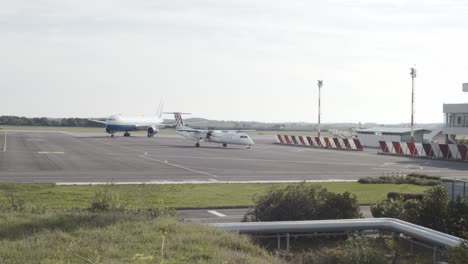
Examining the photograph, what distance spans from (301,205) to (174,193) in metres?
14.6

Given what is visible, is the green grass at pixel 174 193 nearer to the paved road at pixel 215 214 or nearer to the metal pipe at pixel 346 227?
the paved road at pixel 215 214

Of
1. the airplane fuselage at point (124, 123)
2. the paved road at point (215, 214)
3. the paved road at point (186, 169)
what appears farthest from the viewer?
the airplane fuselage at point (124, 123)

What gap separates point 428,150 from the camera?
62438 millimetres

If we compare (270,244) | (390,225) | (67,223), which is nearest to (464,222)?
(390,225)

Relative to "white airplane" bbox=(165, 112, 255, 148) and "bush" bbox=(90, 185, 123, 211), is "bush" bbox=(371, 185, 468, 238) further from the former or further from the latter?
"white airplane" bbox=(165, 112, 255, 148)

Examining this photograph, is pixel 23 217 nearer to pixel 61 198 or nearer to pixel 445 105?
pixel 61 198

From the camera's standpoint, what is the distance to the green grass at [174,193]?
79.6 feet

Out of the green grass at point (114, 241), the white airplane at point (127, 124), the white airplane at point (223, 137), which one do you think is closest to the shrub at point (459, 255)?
the green grass at point (114, 241)

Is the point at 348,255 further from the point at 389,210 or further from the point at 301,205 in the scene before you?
the point at 389,210

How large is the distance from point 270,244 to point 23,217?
184 inches

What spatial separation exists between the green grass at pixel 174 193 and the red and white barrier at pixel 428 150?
1132 inches

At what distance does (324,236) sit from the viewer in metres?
12.0

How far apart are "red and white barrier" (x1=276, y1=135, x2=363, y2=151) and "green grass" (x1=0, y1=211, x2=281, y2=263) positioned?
6716 centimetres

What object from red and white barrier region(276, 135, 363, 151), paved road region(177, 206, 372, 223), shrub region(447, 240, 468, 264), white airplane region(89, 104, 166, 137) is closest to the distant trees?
white airplane region(89, 104, 166, 137)
